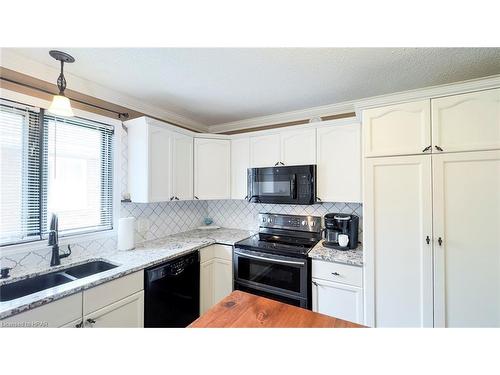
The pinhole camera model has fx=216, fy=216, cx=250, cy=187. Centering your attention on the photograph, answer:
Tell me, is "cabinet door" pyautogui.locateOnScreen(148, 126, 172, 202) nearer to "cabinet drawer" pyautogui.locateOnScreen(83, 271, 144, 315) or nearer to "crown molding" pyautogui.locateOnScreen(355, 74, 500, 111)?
"cabinet drawer" pyautogui.locateOnScreen(83, 271, 144, 315)

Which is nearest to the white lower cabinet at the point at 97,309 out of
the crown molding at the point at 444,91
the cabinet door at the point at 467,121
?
the crown molding at the point at 444,91

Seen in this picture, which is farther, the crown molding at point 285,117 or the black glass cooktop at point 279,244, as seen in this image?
the crown molding at point 285,117

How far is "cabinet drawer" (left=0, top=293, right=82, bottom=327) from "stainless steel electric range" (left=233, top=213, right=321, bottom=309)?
4.14ft

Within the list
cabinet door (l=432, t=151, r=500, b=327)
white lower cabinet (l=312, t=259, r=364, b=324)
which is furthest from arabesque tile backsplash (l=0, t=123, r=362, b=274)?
cabinet door (l=432, t=151, r=500, b=327)

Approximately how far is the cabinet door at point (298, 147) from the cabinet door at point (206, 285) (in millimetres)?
1346

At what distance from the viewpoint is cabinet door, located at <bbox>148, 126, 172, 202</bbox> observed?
2.00 m

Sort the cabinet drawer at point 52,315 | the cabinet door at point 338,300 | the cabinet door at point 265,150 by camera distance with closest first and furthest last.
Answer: the cabinet drawer at point 52,315 → the cabinet door at point 338,300 → the cabinet door at point 265,150

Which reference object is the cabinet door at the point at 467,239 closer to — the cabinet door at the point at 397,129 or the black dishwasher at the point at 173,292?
the cabinet door at the point at 397,129

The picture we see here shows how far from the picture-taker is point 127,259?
170cm

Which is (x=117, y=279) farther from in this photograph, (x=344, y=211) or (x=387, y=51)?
(x=387, y=51)

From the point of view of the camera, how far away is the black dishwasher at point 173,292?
163 centimetres

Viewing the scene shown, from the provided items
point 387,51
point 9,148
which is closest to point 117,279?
point 9,148

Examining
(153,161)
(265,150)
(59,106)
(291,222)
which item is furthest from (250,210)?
(59,106)
